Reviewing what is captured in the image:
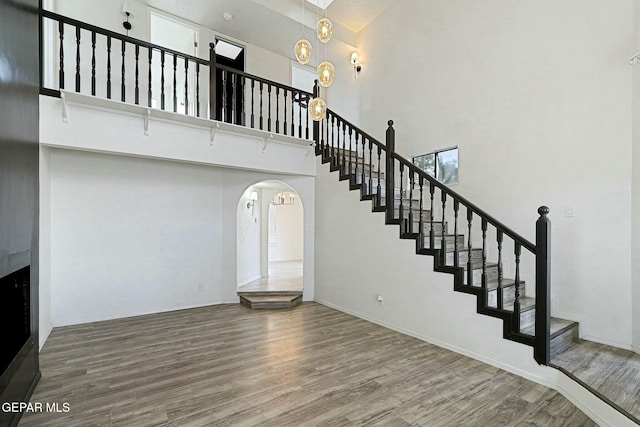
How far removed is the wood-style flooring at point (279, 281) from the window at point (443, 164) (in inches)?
129

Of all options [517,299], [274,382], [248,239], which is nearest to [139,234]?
[248,239]

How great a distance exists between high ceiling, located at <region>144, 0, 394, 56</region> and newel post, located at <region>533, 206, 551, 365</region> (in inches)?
214

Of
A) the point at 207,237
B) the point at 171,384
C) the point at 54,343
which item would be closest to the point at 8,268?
the point at 171,384

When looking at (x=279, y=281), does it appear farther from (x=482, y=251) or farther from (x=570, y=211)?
(x=570, y=211)

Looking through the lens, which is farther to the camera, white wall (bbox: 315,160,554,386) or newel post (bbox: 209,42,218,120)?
newel post (bbox: 209,42,218,120)

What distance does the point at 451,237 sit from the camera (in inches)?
165

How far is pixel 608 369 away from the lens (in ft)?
9.20

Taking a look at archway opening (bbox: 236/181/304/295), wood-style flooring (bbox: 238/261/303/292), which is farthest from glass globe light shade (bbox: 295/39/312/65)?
wood-style flooring (bbox: 238/261/303/292)

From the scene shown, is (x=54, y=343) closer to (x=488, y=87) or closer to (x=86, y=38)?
(x=86, y=38)

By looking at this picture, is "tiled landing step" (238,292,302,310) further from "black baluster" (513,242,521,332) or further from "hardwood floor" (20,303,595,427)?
"black baluster" (513,242,521,332)

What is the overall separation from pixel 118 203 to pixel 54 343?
2.01 metres

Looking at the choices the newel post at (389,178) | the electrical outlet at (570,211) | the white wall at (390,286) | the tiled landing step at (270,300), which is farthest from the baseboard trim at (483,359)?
the electrical outlet at (570,211)

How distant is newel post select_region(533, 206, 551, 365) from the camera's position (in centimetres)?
284

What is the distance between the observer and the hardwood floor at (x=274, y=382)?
7.79ft
